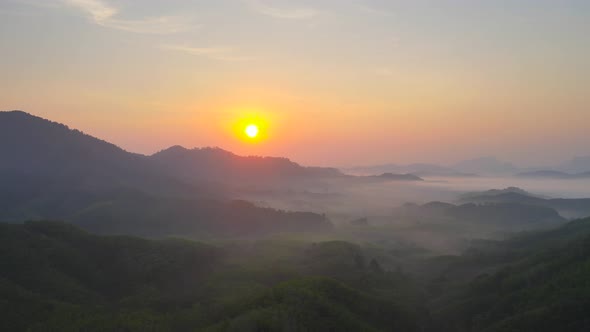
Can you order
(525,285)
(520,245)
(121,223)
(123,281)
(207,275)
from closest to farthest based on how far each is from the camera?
1. (525,285)
2. (123,281)
3. (207,275)
4. (520,245)
5. (121,223)

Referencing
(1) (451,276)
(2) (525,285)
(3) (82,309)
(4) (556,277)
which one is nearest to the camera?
(3) (82,309)

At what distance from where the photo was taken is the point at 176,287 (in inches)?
3654

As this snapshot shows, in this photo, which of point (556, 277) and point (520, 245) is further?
point (520, 245)

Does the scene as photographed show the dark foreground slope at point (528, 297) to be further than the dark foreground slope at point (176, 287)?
Yes

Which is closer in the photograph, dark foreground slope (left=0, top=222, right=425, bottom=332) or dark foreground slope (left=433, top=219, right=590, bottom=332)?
dark foreground slope (left=0, top=222, right=425, bottom=332)

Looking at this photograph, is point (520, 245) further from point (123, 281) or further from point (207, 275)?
point (123, 281)

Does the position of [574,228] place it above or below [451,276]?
above

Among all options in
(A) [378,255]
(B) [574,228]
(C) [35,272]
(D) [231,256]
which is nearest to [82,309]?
(C) [35,272]

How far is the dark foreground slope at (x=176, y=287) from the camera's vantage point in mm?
53656

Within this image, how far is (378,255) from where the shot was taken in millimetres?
147000

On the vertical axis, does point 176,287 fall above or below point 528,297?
below

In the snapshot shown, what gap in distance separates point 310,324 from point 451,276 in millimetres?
76057

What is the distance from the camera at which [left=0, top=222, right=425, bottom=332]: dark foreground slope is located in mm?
53656

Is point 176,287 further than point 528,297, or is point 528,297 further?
point 176,287
